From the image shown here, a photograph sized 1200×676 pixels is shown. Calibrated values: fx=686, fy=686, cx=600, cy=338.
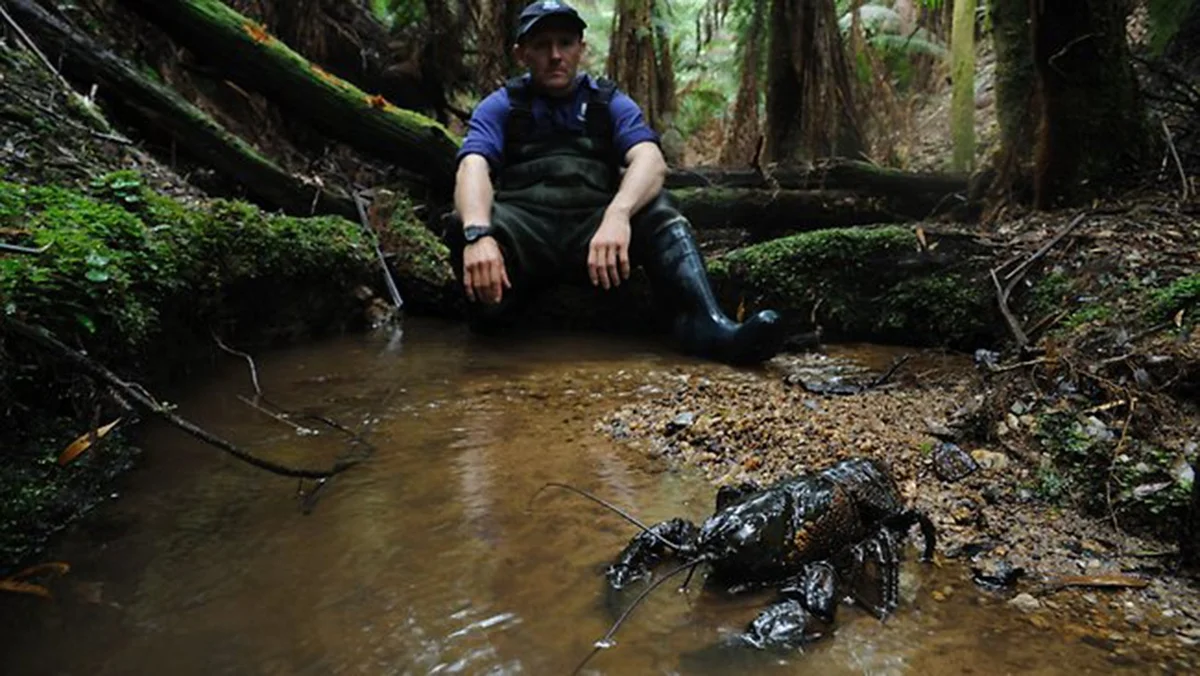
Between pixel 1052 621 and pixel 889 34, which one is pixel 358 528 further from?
pixel 889 34

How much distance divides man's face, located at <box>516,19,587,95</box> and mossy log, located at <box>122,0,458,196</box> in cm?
208

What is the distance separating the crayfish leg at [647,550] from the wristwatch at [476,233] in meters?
2.25

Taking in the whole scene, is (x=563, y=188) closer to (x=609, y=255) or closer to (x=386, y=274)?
(x=609, y=255)

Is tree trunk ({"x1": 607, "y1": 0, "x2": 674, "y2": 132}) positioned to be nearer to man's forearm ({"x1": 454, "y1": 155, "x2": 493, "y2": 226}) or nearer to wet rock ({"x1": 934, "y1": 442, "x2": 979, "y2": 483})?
man's forearm ({"x1": 454, "y1": 155, "x2": 493, "y2": 226})

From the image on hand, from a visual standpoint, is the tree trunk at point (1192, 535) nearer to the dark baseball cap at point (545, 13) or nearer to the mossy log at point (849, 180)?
the dark baseball cap at point (545, 13)

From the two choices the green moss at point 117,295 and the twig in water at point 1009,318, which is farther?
the twig in water at point 1009,318

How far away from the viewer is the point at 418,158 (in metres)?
6.23

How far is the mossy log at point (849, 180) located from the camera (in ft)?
20.7

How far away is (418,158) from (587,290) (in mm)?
2371

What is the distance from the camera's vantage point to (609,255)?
3.69 meters

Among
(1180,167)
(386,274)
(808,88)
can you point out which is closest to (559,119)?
(386,274)

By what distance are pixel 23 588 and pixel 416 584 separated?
0.87 meters

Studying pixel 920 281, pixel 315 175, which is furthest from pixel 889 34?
pixel 315 175

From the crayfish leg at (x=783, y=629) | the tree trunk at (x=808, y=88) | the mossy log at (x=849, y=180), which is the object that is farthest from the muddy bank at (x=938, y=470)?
the tree trunk at (x=808, y=88)
